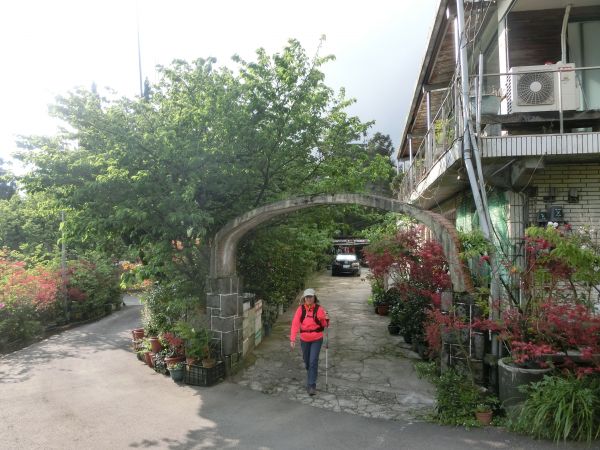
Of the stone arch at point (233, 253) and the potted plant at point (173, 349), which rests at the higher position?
the stone arch at point (233, 253)

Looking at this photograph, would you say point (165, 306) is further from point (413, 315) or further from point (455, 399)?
point (455, 399)

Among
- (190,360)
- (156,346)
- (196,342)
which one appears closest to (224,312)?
(196,342)

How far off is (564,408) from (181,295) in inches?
267

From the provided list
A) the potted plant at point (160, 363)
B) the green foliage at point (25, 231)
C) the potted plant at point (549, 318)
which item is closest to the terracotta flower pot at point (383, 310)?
the potted plant at point (160, 363)

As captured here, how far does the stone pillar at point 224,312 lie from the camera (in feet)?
25.2

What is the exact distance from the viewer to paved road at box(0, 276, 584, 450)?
5.02 metres

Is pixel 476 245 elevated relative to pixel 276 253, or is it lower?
elevated

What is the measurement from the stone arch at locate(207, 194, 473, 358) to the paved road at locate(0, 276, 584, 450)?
1.02 m

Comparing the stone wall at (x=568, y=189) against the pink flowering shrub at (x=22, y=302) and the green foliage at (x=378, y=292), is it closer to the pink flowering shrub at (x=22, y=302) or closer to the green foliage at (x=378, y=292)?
the green foliage at (x=378, y=292)

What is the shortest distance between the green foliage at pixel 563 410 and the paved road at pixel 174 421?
Answer: 0.20 metres

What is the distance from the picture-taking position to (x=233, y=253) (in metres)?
8.11

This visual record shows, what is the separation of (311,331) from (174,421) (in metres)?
2.38

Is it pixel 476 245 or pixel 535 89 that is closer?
pixel 476 245

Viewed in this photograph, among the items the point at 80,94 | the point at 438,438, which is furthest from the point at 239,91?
the point at 438,438
